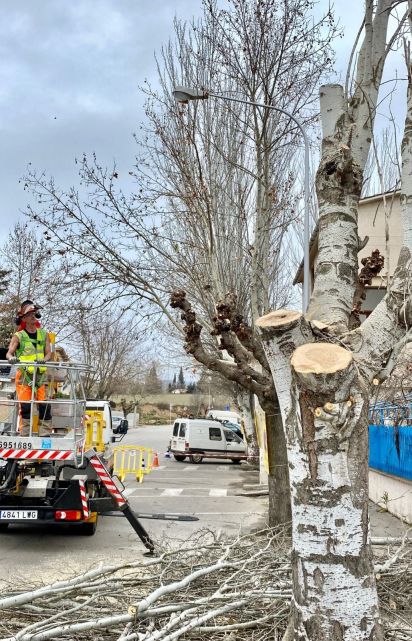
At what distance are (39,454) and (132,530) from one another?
129 inches

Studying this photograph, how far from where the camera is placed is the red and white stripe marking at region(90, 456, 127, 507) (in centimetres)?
805

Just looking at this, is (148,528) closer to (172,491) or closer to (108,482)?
(108,482)

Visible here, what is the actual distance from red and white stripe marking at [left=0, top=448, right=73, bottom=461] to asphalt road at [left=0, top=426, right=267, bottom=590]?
4.33ft

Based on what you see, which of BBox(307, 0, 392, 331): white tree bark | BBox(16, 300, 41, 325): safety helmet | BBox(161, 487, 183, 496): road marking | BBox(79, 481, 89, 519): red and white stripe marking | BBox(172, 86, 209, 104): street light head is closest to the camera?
BBox(307, 0, 392, 331): white tree bark

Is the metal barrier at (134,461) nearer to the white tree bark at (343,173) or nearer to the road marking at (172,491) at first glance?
the road marking at (172,491)

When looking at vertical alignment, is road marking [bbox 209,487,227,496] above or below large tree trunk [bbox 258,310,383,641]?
below

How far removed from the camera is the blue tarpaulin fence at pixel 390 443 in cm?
1044

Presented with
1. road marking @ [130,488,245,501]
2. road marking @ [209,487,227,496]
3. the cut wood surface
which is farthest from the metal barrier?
the cut wood surface

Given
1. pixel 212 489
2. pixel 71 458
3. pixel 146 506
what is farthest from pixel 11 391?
pixel 212 489

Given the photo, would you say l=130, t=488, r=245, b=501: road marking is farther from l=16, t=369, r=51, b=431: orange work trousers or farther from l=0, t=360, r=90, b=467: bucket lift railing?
l=16, t=369, r=51, b=431: orange work trousers

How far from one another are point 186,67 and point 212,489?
11093 mm

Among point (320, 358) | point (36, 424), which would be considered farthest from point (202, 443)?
point (320, 358)

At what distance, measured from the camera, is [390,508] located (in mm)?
11445

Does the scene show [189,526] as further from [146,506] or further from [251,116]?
[251,116]
